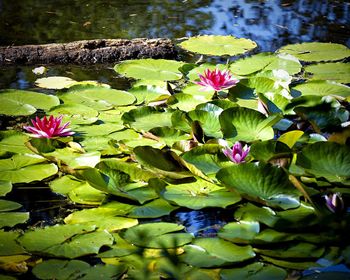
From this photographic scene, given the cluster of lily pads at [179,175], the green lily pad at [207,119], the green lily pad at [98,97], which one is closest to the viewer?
the cluster of lily pads at [179,175]

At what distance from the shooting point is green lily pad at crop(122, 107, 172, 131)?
8.41ft

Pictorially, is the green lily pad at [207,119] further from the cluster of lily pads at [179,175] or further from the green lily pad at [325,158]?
the green lily pad at [325,158]

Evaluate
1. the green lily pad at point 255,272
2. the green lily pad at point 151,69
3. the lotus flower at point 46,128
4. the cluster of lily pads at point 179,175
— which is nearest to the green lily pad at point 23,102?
the cluster of lily pads at point 179,175

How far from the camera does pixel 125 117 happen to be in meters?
2.57

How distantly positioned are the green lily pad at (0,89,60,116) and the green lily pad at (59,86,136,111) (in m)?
0.09

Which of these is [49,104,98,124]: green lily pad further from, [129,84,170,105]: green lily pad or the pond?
[129,84,170,105]: green lily pad

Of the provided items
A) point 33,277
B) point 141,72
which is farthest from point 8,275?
point 141,72

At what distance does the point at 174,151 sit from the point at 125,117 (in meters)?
0.41

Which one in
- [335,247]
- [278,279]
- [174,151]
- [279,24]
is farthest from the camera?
[279,24]

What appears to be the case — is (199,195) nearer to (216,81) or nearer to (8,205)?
(8,205)

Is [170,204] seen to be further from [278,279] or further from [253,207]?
[278,279]

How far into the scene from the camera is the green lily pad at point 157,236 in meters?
1.72

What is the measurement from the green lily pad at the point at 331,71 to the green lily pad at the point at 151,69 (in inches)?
32.6

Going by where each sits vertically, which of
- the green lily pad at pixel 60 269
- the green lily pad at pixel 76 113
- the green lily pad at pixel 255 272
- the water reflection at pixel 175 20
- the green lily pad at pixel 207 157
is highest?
the green lily pad at pixel 207 157
